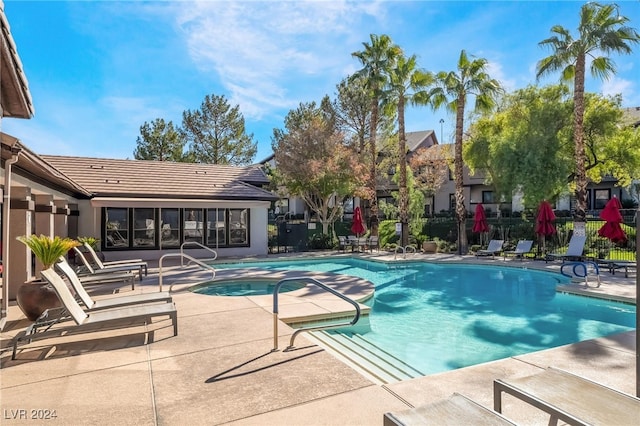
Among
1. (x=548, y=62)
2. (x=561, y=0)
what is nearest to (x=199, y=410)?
(x=561, y=0)

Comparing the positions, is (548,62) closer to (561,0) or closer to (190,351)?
(561,0)

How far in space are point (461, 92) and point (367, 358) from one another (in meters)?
20.3

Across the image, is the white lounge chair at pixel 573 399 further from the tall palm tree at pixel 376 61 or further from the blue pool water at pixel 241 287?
the tall palm tree at pixel 376 61

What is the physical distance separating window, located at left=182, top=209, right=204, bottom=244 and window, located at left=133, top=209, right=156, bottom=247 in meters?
1.65

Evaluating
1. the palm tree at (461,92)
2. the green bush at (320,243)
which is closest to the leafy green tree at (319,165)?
the green bush at (320,243)

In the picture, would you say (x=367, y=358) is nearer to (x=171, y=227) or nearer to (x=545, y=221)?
(x=545, y=221)

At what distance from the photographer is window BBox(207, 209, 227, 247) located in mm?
22302

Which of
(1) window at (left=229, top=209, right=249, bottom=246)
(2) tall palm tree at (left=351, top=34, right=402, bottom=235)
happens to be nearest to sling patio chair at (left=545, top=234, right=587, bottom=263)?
(2) tall palm tree at (left=351, top=34, right=402, bottom=235)

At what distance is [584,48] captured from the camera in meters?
18.4

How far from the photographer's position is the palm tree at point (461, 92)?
22.5 meters

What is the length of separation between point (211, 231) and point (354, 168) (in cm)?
979

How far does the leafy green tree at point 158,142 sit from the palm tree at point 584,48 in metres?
35.0

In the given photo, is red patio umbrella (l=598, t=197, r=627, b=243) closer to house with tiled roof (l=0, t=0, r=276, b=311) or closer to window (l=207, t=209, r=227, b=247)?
house with tiled roof (l=0, t=0, r=276, b=311)

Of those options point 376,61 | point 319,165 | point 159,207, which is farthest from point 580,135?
point 159,207
